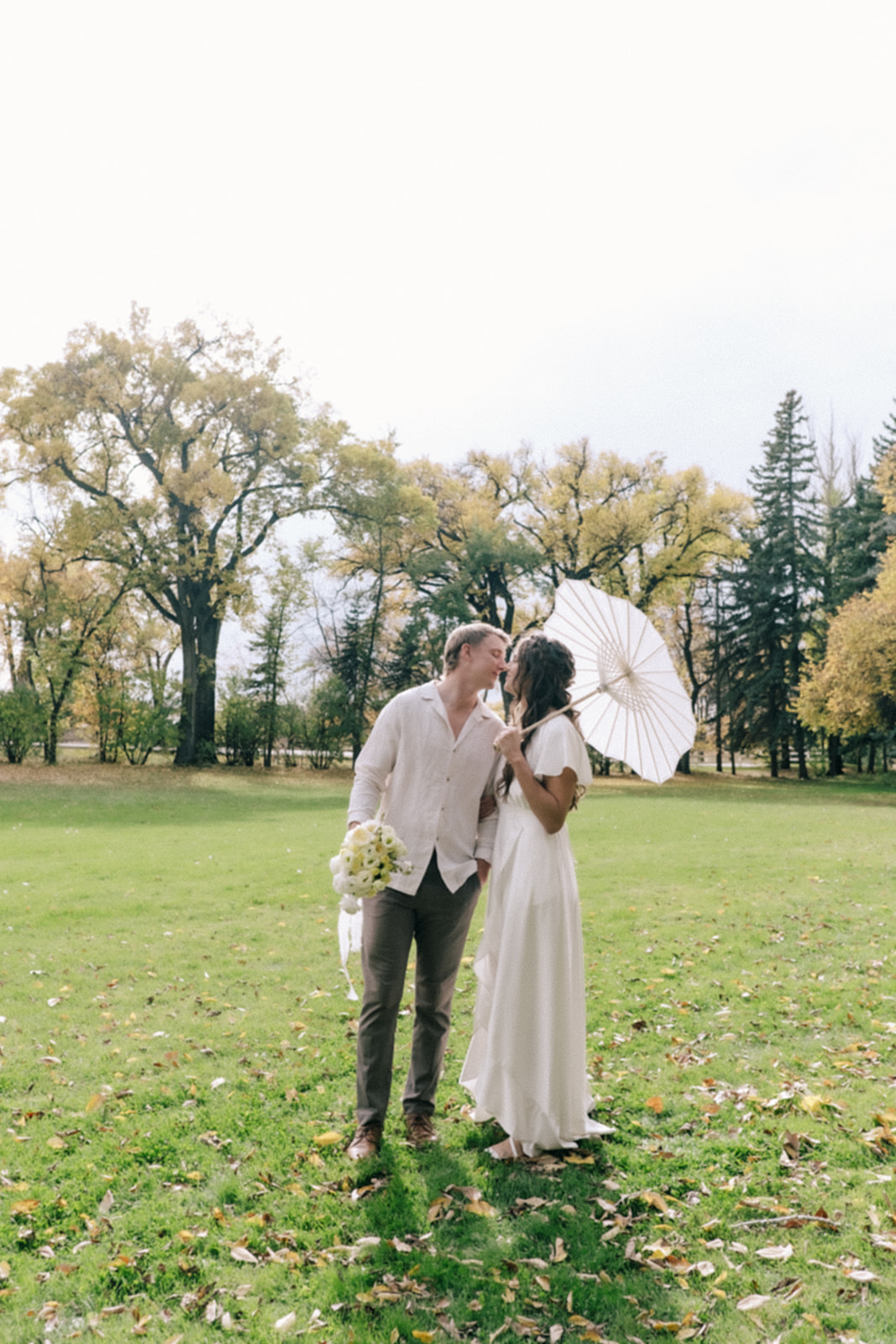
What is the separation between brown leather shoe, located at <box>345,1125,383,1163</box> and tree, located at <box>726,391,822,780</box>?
3908cm

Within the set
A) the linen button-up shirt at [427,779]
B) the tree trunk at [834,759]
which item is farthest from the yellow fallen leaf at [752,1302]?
the tree trunk at [834,759]

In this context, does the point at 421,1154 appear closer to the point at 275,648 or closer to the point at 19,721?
the point at 19,721

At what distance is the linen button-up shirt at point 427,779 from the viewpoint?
13.1 ft

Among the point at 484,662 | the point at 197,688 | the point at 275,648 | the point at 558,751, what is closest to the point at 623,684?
the point at 558,751

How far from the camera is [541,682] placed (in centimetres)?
404

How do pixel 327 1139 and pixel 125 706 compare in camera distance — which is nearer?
pixel 327 1139

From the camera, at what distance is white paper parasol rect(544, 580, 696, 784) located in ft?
13.4

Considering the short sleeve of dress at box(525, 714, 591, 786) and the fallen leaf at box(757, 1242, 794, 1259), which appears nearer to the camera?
the fallen leaf at box(757, 1242, 794, 1259)

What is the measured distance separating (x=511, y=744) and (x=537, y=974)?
105 cm

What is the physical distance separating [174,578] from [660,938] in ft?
88.2

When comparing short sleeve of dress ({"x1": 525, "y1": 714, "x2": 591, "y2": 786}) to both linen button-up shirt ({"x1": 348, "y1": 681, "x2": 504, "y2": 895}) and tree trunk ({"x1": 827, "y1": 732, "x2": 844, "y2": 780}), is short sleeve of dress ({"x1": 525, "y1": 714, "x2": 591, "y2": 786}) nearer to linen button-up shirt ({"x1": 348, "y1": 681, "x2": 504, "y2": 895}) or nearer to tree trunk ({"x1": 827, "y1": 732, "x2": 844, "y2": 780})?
linen button-up shirt ({"x1": 348, "y1": 681, "x2": 504, "y2": 895})

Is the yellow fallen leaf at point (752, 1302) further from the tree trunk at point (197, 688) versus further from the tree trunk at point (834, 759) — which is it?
the tree trunk at point (834, 759)

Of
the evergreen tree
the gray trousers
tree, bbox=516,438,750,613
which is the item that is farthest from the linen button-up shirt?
the evergreen tree

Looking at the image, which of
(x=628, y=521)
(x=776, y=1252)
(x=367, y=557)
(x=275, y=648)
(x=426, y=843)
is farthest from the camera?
(x=367, y=557)
